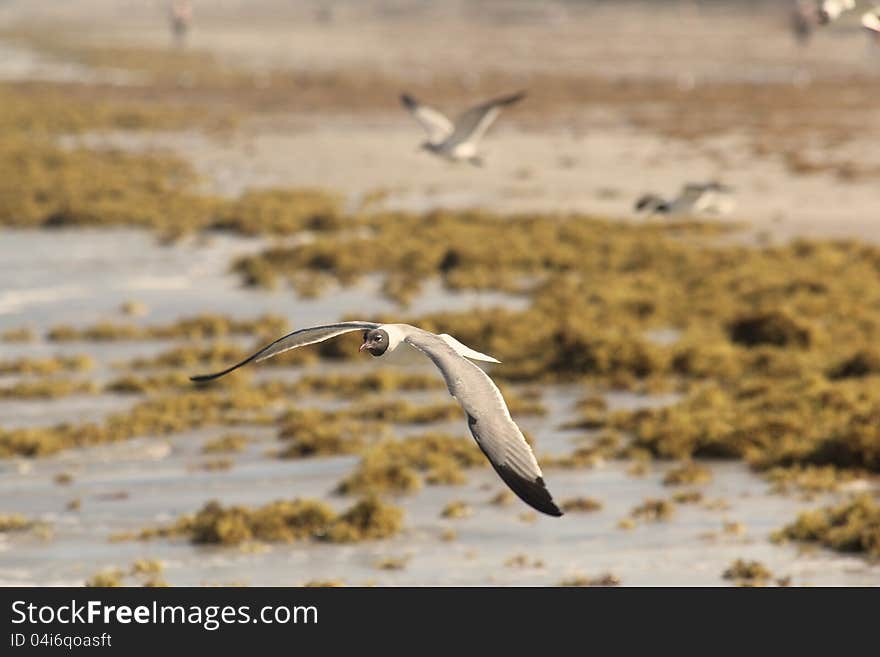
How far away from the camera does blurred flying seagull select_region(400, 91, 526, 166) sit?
2025 cm

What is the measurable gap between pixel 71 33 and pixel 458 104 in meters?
105

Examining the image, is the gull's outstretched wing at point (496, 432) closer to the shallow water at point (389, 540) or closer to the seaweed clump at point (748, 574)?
the shallow water at point (389, 540)

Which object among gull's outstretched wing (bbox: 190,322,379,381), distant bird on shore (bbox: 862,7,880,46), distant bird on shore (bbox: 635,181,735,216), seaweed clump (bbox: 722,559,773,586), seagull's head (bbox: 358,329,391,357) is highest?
distant bird on shore (bbox: 862,7,880,46)

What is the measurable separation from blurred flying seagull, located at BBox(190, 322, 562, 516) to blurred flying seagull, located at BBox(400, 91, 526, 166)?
8.37 metres

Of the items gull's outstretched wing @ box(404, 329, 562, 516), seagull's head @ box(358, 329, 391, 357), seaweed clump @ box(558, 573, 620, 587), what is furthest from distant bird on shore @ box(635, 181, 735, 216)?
gull's outstretched wing @ box(404, 329, 562, 516)

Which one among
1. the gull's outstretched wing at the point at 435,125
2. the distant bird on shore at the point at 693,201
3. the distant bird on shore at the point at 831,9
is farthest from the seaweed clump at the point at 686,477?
the distant bird on shore at the point at 831,9

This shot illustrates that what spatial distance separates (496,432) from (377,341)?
6.15 feet

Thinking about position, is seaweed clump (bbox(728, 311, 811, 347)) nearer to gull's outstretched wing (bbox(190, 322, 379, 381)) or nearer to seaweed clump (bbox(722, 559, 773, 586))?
seaweed clump (bbox(722, 559, 773, 586))

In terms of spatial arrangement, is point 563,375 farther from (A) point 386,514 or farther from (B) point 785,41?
(B) point 785,41

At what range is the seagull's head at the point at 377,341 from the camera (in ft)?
38.0

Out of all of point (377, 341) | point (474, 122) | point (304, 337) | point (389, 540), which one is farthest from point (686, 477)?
point (304, 337)

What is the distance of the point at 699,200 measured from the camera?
22.3 m

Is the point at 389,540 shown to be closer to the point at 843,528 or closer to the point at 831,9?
the point at 843,528

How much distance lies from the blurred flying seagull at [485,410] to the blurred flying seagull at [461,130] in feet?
27.5
